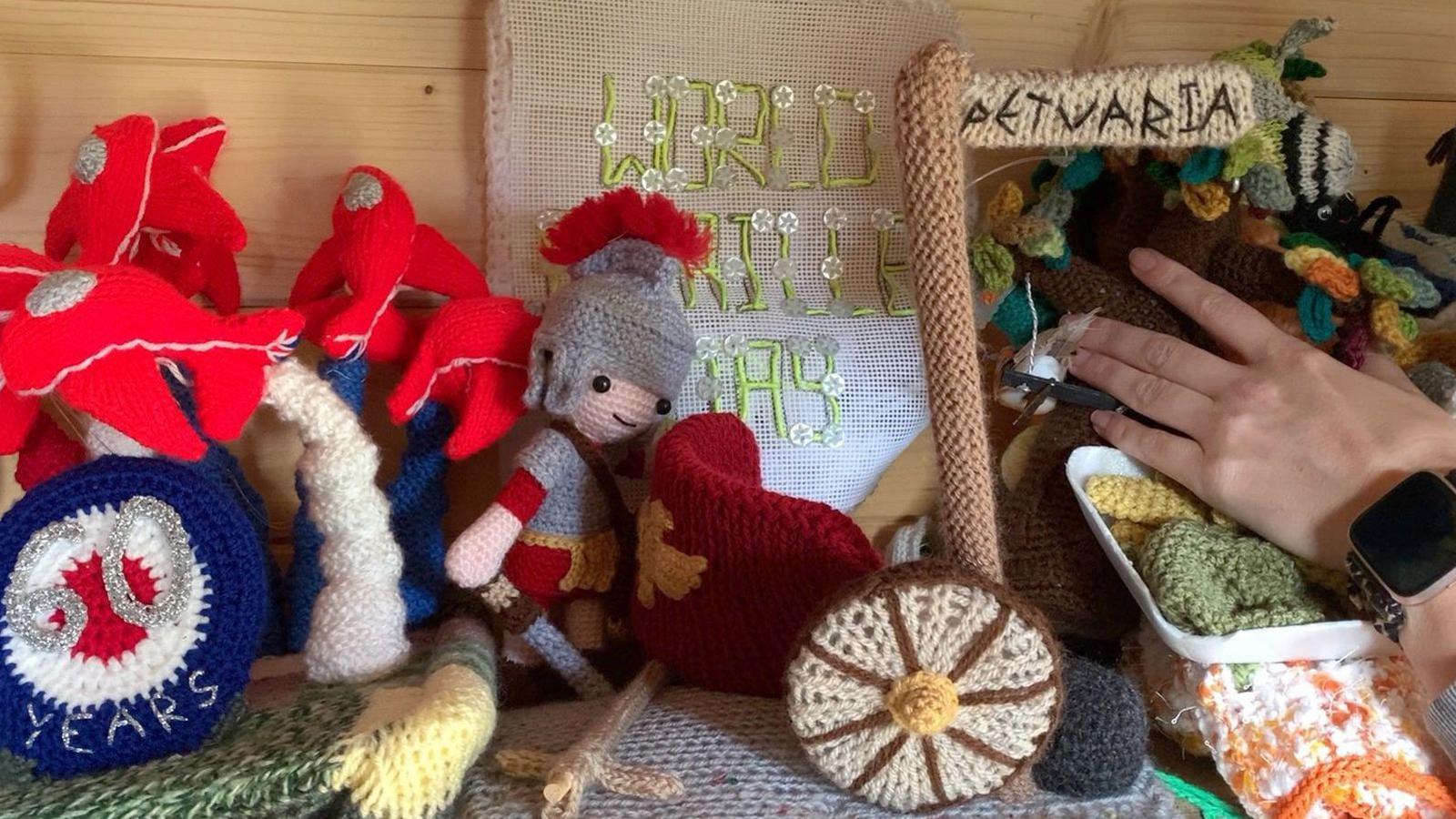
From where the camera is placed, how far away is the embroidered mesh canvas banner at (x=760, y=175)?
69 cm

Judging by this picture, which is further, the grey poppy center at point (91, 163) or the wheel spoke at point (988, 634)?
the grey poppy center at point (91, 163)

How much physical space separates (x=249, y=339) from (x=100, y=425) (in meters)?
0.10

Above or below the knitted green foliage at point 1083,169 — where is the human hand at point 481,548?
below

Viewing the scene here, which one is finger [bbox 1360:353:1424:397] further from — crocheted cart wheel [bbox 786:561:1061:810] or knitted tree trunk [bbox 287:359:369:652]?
knitted tree trunk [bbox 287:359:369:652]

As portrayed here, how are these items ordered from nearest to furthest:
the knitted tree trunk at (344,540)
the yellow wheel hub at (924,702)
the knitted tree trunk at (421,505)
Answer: the yellow wheel hub at (924,702) → the knitted tree trunk at (344,540) → the knitted tree trunk at (421,505)

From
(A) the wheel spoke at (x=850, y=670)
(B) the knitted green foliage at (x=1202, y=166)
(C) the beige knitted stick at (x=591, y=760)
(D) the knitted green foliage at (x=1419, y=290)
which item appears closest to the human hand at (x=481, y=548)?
(C) the beige knitted stick at (x=591, y=760)

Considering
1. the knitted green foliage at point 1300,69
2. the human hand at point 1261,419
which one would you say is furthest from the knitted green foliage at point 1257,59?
the human hand at point 1261,419

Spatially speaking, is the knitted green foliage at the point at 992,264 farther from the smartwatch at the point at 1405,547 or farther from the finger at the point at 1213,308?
the smartwatch at the point at 1405,547

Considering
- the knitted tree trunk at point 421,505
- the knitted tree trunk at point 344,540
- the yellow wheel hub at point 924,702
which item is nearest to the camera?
the yellow wheel hub at point 924,702

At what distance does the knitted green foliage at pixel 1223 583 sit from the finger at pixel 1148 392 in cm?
7

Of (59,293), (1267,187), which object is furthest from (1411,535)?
(59,293)

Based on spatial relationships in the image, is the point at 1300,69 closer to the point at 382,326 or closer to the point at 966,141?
the point at 966,141

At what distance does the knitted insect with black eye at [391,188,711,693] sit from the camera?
22.7 inches

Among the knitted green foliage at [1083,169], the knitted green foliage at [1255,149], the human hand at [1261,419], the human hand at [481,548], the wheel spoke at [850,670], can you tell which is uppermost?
the knitted green foliage at [1255,149]
